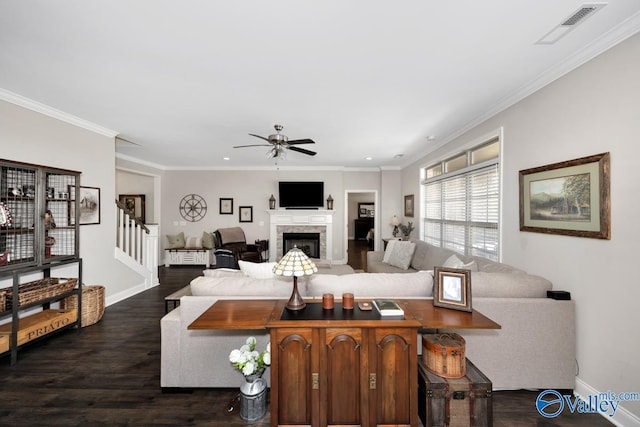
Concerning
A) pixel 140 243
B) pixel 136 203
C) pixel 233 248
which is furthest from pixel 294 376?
pixel 136 203

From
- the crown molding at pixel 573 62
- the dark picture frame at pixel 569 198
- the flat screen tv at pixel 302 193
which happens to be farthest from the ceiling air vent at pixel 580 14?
the flat screen tv at pixel 302 193

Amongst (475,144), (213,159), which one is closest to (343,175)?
(213,159)

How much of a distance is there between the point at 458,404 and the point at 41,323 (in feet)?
13.3

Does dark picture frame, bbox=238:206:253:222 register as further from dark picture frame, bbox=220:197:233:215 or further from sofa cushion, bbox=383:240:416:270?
sofa cushion, bbox=383:240:416:270

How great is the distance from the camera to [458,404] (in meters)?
1.70

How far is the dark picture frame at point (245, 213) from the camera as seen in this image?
7.49 meters

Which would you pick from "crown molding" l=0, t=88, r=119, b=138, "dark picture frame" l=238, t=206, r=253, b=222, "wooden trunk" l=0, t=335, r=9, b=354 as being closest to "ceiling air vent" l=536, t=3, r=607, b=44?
"crown molding" l=0, t=88, r=119, b=138

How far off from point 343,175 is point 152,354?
5.91m

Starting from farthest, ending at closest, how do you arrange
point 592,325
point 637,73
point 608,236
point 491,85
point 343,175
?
point 343,175 → point 491,85 → point 592,325 → point 608,236 → point 637,73

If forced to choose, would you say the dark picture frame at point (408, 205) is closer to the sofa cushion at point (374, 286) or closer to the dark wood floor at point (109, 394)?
the sofa cushion at point (374, 286)

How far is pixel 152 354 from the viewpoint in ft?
9.13

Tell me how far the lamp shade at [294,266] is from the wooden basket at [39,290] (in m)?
2.85

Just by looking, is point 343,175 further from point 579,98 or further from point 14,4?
point 14,4

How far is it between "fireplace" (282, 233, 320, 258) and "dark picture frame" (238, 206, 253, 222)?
42.6 inches
